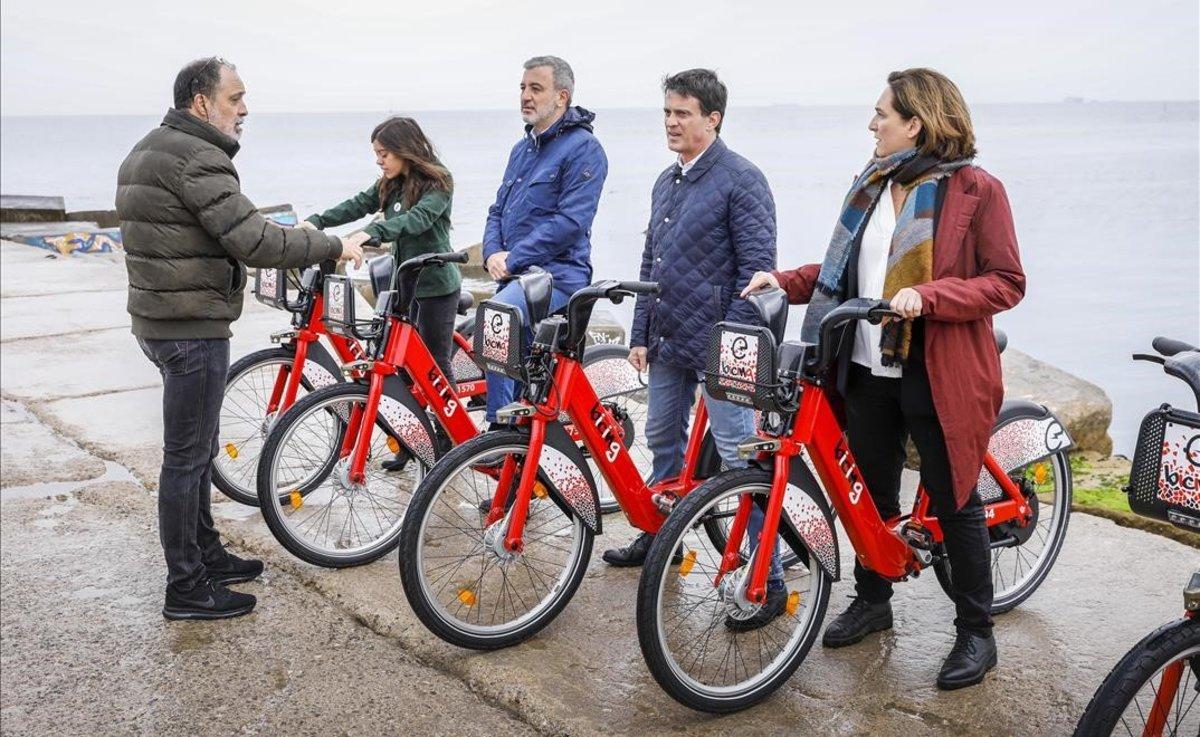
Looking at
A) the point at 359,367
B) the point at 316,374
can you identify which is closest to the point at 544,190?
the point at 359,367

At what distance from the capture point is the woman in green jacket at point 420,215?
5.30 meters

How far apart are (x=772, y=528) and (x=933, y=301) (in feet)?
2.53

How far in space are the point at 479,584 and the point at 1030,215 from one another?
34507 mm

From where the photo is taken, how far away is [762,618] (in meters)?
3.76

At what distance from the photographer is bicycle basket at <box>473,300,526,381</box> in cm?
386

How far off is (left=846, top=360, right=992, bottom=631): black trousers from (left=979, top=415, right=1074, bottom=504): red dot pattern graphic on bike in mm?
411

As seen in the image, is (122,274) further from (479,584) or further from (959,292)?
(959,292)

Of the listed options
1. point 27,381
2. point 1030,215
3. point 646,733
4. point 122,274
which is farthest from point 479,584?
point 1030,215

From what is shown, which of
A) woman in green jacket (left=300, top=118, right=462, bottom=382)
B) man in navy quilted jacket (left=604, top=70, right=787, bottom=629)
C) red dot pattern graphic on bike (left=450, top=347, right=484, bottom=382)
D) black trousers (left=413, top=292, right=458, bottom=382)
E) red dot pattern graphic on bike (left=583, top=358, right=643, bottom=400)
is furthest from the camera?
red dot pattern graphic on bike (left=450, top=347, right=484, bottom=382)

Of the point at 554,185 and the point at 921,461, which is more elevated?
the point at 554,185

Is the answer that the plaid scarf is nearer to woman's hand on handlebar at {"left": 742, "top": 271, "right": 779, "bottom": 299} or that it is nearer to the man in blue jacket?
woman's hand on handlebar at {"left": 742, "top": 271, "right": 779, "bottom": 299}

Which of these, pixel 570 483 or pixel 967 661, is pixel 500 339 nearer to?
pixel 570 483

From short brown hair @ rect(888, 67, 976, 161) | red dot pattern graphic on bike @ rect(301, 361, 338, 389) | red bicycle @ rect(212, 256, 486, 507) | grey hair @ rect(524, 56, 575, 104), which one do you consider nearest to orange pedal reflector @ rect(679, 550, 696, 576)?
short brown hair @ rect(888, 67, 976, 161)

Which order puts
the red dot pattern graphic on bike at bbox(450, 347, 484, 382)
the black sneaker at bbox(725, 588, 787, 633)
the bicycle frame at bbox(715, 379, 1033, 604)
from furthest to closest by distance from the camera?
the red dot pattern graphic on bike at bbox(450, 347, 484, 382)
the black sneaker at bbox(725, 588, 787, 633)
the bicycle frame at bbox(715, 379, 1033, 604)
